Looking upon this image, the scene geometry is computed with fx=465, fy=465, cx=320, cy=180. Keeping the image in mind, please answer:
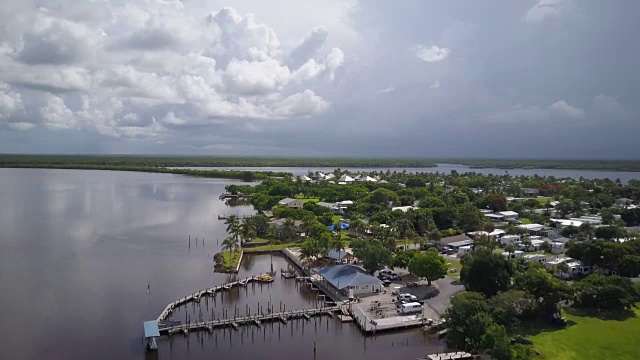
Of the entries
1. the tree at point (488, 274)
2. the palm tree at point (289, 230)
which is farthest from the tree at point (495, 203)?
the tree at point (488, 274)

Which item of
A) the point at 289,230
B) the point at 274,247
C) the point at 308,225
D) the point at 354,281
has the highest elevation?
the point at 308,225

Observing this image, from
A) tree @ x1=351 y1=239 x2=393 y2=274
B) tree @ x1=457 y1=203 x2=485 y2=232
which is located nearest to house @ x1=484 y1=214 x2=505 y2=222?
tree @ x1=457 y1=203 x2=485 y2=232

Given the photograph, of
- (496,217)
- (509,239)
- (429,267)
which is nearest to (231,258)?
(429,267)

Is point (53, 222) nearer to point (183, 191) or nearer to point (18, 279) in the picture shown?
point (18, 279)

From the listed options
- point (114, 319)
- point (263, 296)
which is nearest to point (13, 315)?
point (114, 319)

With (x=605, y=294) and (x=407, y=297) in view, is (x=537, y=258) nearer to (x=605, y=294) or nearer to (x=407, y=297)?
(x=605, y=294)

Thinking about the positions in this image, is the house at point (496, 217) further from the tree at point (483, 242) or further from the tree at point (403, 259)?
the tree at point (403, 259)
